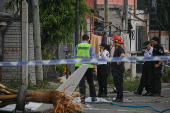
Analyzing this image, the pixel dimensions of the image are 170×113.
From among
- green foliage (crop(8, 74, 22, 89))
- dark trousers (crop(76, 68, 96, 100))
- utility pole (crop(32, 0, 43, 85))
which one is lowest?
green foliage (crop(8, 74, 22, 89))

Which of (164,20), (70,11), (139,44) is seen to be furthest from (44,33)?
(164,20)

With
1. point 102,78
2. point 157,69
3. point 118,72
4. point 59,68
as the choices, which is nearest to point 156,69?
point 157,69

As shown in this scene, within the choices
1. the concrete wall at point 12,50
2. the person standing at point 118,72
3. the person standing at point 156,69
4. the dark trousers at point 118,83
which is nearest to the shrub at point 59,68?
the concrete wall at point 12,50

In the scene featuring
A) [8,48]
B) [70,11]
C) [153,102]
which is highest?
[70,11]

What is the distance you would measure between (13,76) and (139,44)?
19682 mm

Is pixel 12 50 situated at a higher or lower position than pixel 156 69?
higher

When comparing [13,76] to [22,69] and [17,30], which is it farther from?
[17,30]

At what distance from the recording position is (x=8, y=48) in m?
11.9

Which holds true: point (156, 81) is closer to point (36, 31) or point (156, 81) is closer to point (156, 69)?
point (156, 69)

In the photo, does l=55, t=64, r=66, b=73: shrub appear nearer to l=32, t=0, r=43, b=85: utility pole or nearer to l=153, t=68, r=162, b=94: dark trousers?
l=32, t=0, r=43, b=85: utility pole

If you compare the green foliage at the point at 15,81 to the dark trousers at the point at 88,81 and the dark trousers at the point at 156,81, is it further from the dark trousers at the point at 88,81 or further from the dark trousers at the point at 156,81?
the dark trousers at the point at 156,81

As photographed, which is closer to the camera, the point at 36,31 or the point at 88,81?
the point at 88,81

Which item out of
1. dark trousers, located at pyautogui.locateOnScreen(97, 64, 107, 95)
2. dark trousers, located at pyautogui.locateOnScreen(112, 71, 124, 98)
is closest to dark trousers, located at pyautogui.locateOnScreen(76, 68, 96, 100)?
dark trousers, located at pyautogui.locateOnScreen(112, 71, 124, 98)

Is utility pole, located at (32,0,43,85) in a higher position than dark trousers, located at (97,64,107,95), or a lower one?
higher
